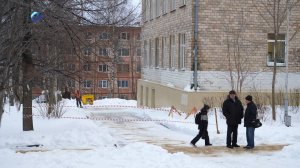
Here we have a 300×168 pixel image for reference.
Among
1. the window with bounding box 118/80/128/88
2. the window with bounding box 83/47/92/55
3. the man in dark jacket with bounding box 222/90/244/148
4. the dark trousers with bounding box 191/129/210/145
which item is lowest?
the window with bounding box 118/80/128/88

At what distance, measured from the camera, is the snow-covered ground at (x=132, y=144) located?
11.2 m

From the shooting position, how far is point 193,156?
1266 centimetres

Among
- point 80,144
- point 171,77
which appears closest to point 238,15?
point 171,77

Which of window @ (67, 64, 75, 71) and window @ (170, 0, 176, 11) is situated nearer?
window @ (67, 64, 75, 71)

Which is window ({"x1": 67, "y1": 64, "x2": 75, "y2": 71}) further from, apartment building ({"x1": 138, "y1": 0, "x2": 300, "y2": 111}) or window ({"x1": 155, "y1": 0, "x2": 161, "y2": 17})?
window ({"x1": 155, "y1": 0, "x2": 161, "y2": 17})

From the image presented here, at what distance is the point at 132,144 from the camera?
13.3m

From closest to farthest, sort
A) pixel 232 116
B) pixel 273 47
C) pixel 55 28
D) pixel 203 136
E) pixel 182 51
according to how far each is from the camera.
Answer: pixel 232 116
pixel 203 136
pixel 55 28
pixel 273 47
pixel 182 51

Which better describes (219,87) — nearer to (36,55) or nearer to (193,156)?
(36,55)

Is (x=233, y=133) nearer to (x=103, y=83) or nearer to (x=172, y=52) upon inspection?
(x=172, y=52)

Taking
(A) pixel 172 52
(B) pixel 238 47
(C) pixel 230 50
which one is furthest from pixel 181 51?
(B) pixel 238 47

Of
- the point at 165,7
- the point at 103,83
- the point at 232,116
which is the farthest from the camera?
the point at 103,83

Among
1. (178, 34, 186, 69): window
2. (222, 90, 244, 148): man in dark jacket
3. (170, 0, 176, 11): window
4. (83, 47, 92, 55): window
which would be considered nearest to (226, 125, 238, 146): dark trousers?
(222, 90, 244, 148): man in dark jacket

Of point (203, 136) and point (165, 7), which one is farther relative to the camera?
point (165, 7)

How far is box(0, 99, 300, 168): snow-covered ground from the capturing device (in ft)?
36.9
